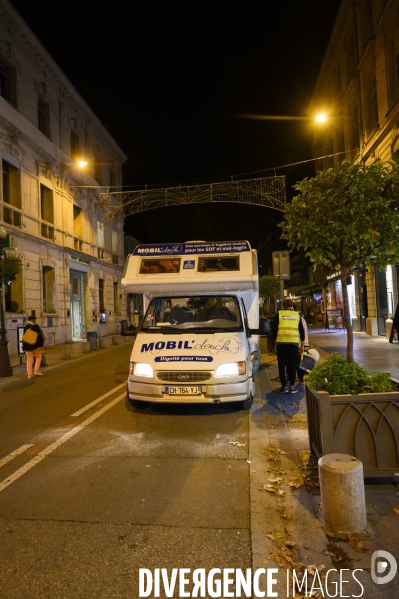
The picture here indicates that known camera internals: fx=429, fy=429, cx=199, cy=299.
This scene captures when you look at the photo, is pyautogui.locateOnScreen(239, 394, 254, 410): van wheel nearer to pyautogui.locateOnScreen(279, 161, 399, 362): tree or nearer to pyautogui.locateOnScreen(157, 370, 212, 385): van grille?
pyautogui.locateOnScreen(157, 370, 212, 385): van grille

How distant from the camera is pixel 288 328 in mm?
8016

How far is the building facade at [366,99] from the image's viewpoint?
16469 millimetres

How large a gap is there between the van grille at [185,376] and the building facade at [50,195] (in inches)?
354

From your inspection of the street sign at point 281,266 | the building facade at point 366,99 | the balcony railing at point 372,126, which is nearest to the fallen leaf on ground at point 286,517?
the street sign at point 281,266

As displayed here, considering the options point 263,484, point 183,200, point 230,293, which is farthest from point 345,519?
point 183,200

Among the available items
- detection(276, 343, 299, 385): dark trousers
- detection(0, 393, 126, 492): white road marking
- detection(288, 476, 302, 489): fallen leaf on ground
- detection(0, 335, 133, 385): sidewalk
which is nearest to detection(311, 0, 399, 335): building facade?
detection(276, 343, 299, 385): dark trousers

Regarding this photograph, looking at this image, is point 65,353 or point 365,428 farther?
point 65,353

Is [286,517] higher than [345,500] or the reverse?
the reverse

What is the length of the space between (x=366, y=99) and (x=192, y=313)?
54.5 feet

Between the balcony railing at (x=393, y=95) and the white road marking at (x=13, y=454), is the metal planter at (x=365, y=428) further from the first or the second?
the balcony railing at (x=393, y=95)

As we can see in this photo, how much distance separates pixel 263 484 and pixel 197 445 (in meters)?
1.43

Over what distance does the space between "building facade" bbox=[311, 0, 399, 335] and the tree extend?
810 cm

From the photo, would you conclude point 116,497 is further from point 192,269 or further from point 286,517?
point 192,269

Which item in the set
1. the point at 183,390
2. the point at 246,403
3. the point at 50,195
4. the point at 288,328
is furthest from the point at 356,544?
the point at 50,195
